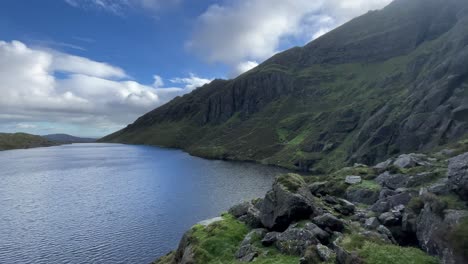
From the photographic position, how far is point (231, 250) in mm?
33281

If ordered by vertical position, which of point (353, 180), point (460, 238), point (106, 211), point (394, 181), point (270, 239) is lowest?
point (106, 211)

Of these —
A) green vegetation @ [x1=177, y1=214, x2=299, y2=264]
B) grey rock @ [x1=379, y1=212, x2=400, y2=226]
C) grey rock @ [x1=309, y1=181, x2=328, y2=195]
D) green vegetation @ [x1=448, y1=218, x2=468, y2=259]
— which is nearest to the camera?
green vegetation @ [x1=448, y1=218, x2=468, y2=259]

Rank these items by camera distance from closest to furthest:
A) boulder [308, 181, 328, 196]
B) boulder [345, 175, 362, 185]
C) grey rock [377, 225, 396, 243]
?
1. grey rock [377, 225, 396, 243]
2. boulder [308, 181, 328, 196]
3. boulder [345, 175, 362, 185]

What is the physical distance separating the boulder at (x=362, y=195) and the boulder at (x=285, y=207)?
1040 cm

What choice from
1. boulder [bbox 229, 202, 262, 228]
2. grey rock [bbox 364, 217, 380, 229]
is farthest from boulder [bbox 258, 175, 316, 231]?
grey rock [bbox 364, 217, 380, 229]

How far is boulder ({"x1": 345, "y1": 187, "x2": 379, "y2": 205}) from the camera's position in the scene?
40.7m

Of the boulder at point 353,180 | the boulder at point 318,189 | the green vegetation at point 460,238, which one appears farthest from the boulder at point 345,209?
the green vegetation at point 460,238

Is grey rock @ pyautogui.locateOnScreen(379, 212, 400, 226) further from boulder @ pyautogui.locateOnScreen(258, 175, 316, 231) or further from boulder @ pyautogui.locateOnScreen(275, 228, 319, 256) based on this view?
boulder @ pyautogui.locateOnScreen(275, 228, 319, 256)

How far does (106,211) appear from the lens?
89438 millimetres

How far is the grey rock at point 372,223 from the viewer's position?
28.3 m

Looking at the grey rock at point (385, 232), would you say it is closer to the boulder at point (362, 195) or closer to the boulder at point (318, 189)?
the boulder at point (362, 195)

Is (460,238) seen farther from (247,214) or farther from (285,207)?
(247,214)

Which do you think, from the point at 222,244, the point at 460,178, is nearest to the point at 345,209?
the point at 460,178

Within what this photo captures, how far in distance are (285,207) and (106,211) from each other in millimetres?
69986
